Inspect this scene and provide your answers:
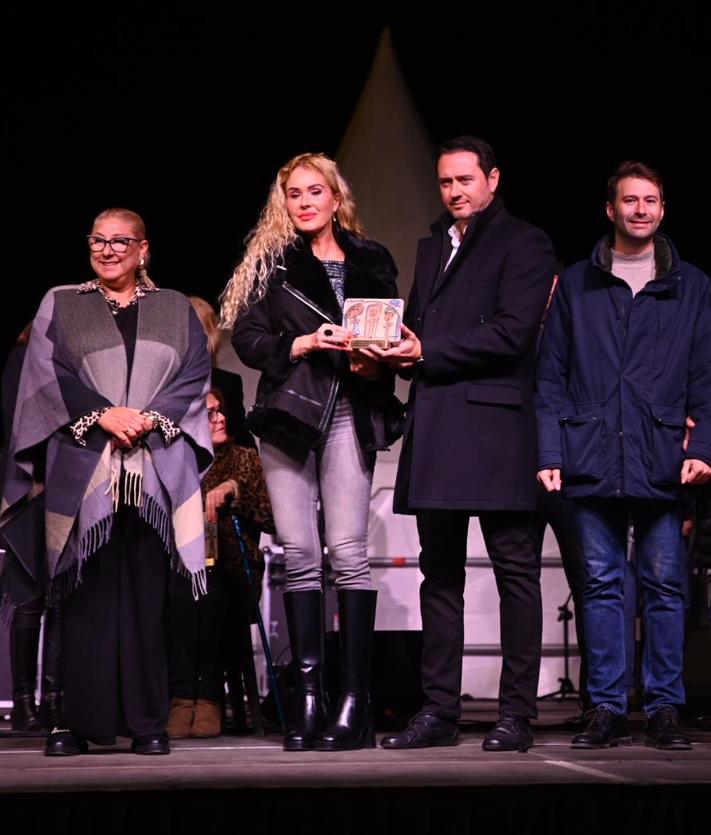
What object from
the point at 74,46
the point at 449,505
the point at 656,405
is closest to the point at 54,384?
the point at 449,505

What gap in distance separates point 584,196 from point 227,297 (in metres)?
4.68

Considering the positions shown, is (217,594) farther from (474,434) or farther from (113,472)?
(474,434)

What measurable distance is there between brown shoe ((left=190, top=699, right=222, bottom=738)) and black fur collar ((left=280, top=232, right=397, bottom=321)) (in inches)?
58.6

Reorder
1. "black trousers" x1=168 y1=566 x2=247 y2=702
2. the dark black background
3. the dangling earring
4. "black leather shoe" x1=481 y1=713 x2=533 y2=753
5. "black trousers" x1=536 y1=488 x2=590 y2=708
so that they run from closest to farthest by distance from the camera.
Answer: "black leather shoe" x1=481 y1=713 x2=533 y2=753
the dangling earring
"black trousers" x1=168 y1=566 x2=247 y2=702
"black trousers" x1=536 y1=488 x2=590 y2=708
the dark black background

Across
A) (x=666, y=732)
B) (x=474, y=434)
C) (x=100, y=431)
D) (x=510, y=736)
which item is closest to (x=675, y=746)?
(x=666, y=732)

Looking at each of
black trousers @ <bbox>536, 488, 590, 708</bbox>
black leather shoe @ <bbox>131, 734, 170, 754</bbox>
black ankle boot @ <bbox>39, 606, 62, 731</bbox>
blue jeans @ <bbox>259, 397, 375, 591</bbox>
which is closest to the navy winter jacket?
blue jeans @ <bbox>259, 397, 375, 591</bbox>

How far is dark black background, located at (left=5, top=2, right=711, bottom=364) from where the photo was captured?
7.82 meters

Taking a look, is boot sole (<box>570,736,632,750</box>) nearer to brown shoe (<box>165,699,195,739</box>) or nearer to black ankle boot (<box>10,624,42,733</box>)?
brown shoe (<box>165,699,195,739</box>)

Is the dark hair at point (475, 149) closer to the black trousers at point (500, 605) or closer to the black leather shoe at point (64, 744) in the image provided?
the black trousers at point (500, 605)

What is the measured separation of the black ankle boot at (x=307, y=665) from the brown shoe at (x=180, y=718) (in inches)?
33.9

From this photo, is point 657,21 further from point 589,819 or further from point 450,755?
point 589,819

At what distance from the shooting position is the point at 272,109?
874 cm

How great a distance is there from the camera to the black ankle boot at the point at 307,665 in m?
3.76

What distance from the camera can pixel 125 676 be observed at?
3.81m
